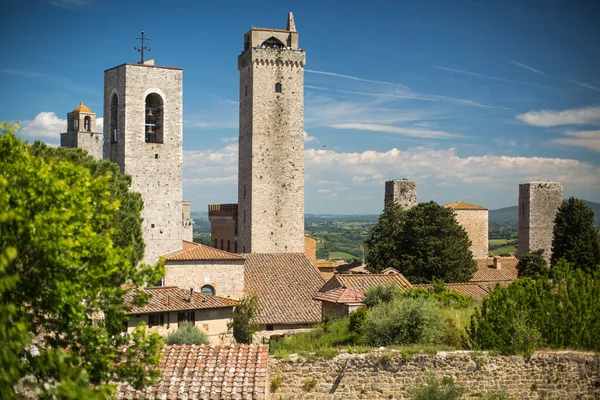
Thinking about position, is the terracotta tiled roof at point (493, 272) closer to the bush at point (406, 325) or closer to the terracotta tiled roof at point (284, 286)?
the terracotta tiled roof at point (284, 286)

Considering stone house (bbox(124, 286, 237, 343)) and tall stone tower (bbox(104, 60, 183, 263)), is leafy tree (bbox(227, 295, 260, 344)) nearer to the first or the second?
stone house (bbox(124, 286, 237, 343))

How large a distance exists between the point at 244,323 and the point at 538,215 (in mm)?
40525

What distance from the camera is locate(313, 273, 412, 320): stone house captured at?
68.3 feet

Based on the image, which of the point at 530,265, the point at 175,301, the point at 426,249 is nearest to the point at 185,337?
the point at 175,301

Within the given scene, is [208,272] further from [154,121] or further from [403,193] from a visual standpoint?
[403,193]

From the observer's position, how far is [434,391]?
1401 cm

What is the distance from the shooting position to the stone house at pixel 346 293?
20828 millimetres

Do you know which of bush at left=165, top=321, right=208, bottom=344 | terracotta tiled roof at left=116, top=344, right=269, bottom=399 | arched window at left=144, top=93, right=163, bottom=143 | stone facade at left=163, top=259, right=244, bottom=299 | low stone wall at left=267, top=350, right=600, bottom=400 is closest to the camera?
terracotta tiled roof at left=116, top=344, right=269, bottom=399

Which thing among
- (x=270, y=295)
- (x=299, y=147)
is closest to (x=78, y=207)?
(x=270, y=295)

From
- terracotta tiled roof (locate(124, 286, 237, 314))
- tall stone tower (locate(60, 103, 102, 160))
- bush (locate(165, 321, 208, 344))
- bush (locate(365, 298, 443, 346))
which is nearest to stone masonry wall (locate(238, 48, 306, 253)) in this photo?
tall stone tower (locate(60, 103, 102, 160))

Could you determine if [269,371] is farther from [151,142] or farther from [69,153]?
[151,142]

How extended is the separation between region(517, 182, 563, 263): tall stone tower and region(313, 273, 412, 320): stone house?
36836mm

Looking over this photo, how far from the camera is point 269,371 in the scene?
579 inches

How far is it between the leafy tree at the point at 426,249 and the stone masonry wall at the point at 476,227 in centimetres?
1703
